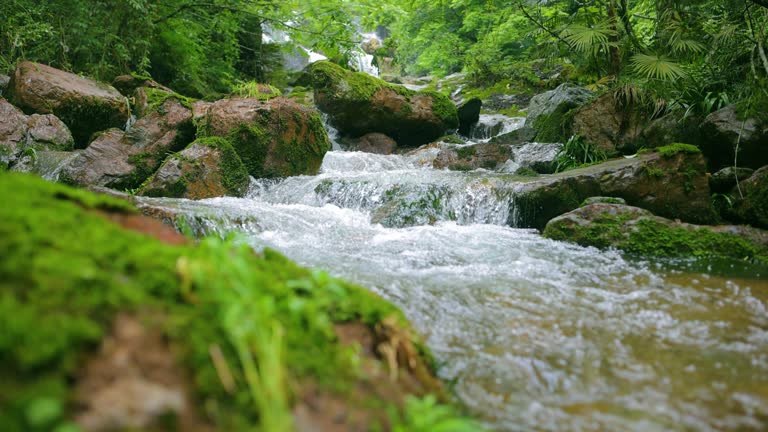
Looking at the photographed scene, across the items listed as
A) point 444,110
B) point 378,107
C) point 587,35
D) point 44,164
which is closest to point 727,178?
point 587,35

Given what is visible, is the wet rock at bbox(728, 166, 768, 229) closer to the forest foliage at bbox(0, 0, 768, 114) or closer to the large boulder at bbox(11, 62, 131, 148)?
the forest foliage at bbox(0, 0, 768, 114)

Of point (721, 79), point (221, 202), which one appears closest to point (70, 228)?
point (221, 202)

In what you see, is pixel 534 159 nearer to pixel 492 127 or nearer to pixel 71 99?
pixel 492 127

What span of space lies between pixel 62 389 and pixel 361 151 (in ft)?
39.0

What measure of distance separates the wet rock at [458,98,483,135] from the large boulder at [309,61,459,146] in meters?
0.83

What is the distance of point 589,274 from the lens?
3.93 metres

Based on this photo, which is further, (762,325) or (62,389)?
(762,325)

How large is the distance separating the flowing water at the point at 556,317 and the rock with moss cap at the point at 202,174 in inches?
37.6

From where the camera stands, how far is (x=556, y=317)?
9.31 ft

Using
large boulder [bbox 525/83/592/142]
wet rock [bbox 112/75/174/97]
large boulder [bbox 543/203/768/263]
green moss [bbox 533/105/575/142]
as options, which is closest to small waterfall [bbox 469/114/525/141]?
large boulder [bbox 525/83/592/142]

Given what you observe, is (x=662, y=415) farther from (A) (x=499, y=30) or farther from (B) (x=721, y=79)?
A: (A) (x=499, y=30)

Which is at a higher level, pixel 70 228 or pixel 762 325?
pixel 70 228

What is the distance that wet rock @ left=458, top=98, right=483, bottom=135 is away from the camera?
1413 centimetres

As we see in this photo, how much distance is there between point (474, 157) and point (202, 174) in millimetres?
6190
